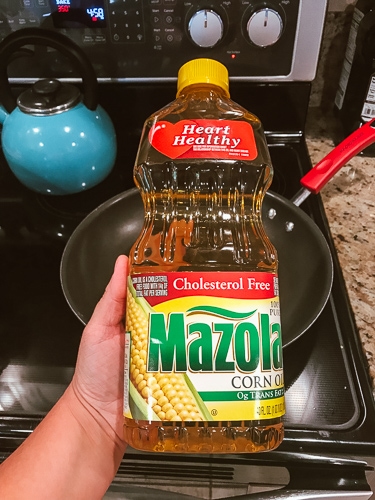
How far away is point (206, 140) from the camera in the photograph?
543mm

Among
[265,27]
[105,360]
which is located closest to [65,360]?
[105,360]

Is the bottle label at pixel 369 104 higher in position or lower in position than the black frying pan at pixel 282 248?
higher

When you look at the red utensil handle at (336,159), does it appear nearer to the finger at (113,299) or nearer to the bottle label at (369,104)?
the bottle label at (369,104)

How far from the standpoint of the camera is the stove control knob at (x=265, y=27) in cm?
76

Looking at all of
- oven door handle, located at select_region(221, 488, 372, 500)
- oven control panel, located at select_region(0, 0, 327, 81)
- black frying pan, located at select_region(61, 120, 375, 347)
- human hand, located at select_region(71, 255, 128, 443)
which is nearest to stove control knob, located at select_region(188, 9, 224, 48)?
oven control panel, located at select_region(0, 0, 327, 81)

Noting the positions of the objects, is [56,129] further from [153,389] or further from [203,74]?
[153,389]

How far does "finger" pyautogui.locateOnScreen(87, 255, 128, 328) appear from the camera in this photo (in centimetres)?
60

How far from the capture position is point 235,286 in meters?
0.48

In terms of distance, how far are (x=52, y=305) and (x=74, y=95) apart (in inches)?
14.2

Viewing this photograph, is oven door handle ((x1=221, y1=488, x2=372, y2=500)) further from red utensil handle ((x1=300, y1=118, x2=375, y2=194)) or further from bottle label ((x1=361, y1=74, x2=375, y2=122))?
bottle label ((x1=361, y1=74, x2=375, y2=122))

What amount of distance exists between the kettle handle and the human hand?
0.34 m

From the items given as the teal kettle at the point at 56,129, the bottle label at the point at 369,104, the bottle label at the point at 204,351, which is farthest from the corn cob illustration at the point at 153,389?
the bottle label at the point at 369,104

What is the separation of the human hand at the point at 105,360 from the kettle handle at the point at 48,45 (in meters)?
0.34

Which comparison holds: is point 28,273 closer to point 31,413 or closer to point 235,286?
point 31,413
